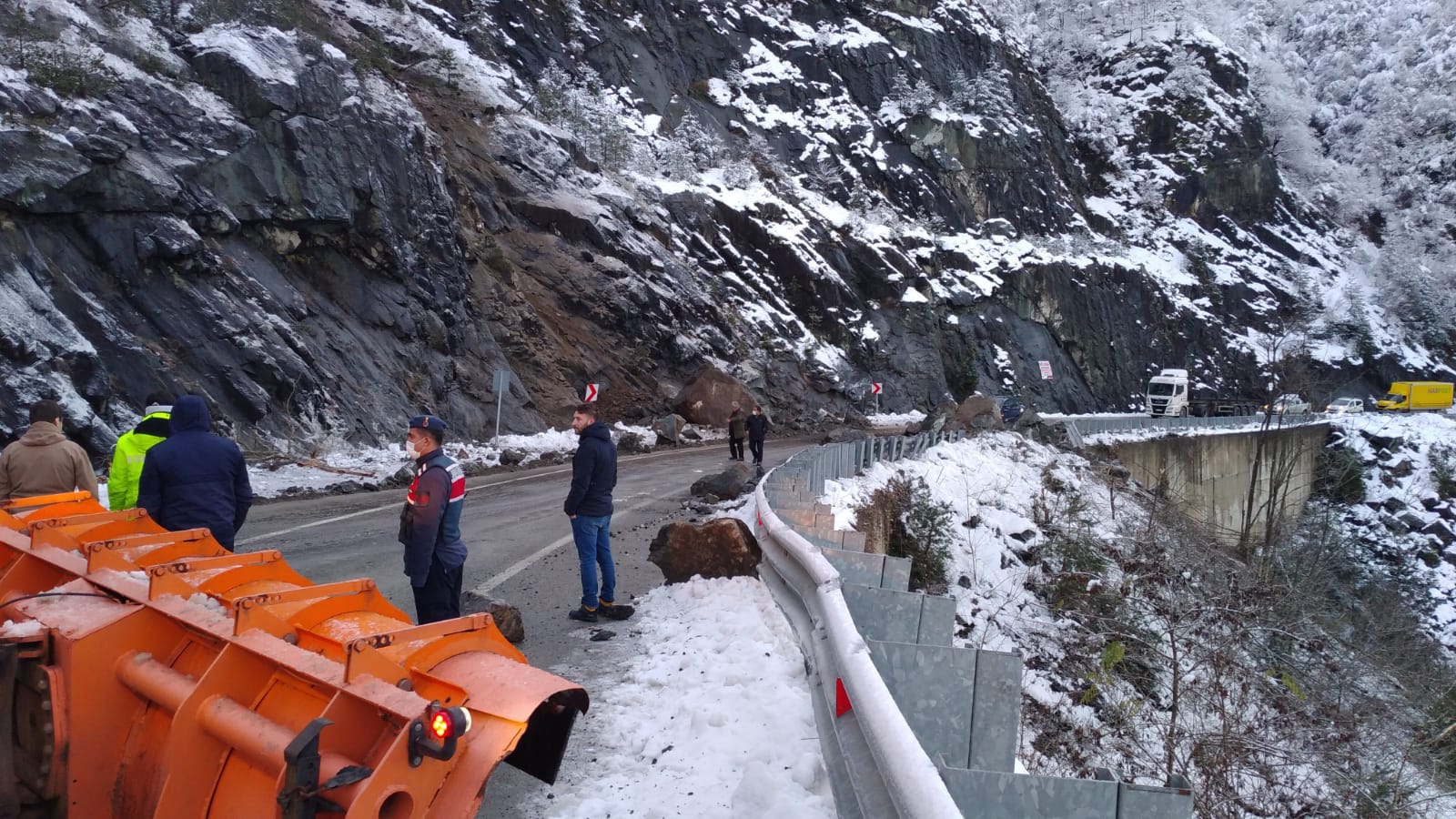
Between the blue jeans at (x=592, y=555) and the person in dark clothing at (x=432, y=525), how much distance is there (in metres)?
1.58

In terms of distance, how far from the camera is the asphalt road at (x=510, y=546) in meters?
5.91

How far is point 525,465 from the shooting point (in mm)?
20000

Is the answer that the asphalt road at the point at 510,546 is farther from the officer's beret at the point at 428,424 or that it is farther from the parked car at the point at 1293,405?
the parked car at the point at 1293,405

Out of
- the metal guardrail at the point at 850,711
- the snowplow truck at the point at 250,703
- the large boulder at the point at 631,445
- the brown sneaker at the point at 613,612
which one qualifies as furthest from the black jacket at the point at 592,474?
the large boulder at the point at 631,445

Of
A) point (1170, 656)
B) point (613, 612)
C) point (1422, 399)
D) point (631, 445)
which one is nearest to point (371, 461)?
point (631, 445)

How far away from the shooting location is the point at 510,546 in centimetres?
980

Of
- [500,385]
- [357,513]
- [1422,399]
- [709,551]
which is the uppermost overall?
[1422,399]

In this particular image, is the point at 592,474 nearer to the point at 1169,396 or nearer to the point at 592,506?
the point at 592,506

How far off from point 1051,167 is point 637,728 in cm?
6333

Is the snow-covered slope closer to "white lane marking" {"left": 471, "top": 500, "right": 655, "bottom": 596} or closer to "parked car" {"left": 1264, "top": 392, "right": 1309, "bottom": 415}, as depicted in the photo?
"white lane marking" {"left": 471, "top": 500, "right": 655, "bottom": 596}

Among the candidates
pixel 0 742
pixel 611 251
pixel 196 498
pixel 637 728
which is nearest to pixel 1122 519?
pixel 637 728

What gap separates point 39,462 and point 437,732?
16.8 ft

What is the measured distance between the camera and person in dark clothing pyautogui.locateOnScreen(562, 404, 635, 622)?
655 centimetres

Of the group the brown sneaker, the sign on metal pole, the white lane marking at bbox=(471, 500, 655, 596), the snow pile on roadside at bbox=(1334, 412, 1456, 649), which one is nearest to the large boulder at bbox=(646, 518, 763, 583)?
the brown sneaker
